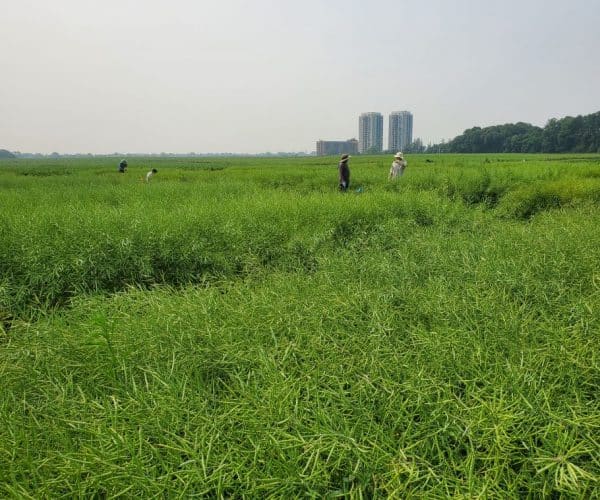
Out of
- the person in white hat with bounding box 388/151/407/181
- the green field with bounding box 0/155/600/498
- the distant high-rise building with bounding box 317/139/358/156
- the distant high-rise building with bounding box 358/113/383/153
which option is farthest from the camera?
the distant high-rise building with bounding box 358/113/383/153

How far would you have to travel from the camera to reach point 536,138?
62875 mm

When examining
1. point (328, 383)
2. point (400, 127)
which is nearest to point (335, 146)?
point (400, 127)

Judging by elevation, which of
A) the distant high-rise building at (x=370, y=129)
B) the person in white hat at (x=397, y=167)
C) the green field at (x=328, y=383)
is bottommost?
the green field at (x=328, y=383)

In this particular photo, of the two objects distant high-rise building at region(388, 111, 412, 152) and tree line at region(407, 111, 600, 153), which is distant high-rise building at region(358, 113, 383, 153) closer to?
distant high-rise building at region(388, 111, 412, 152)

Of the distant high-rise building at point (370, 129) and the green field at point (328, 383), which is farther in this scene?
the distant high-rise building at point (370, 129)

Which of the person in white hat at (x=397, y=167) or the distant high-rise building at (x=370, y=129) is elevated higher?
the distant high-rise building at (x=370, y=129)

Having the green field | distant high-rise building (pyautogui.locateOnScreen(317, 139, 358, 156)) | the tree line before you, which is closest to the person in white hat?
the green field

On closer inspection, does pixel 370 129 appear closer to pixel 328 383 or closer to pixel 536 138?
pixel 536 138

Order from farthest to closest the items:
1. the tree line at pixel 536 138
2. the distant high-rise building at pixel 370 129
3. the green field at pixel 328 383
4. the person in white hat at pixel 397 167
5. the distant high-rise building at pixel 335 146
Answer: the distant high-rise building at pixel 370 129 < the distant high-rise building at pixel 335 146 < the tree line at pixel 536 138 < the person in white hat at pixel 397 167 < the green field at pixel 328 383

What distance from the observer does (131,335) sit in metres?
2.25

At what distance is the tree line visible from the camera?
57.2 meters

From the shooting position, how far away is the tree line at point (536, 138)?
188ft

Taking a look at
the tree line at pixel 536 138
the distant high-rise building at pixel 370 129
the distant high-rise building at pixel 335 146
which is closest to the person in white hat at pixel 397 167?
the tree line at pixel 536 138

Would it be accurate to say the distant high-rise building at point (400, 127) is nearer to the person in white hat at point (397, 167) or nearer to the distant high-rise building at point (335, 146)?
the distant high-rise building at point (335, 146)
